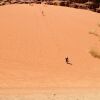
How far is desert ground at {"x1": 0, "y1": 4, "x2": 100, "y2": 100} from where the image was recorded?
55.9ft

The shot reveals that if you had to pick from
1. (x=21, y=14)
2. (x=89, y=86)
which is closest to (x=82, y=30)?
(x=21, y=14)

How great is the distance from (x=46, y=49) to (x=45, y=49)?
6 cm

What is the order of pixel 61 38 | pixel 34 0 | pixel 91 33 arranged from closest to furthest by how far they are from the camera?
pixel 61 38 → pixel 91 33 → pixel 34 0

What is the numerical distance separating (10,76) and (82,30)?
9718mm

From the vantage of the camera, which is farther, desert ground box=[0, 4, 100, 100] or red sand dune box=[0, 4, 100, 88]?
red sand dune box=[0, 4, 100, 88]

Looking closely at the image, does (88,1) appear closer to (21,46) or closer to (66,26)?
(66,26)

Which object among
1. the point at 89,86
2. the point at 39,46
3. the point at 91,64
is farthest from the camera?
the point at 39,46

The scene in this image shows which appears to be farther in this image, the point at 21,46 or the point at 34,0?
the point at 34,0

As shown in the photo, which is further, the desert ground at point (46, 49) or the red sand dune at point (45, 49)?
the red sand dune at point (45, 49)

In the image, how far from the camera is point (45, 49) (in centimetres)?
2117

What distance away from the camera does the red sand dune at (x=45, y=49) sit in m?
17.2

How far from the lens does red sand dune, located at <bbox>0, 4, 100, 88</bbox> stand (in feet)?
56.6

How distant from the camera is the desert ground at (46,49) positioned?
55.9 feet

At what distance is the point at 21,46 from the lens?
21125 millimetres
